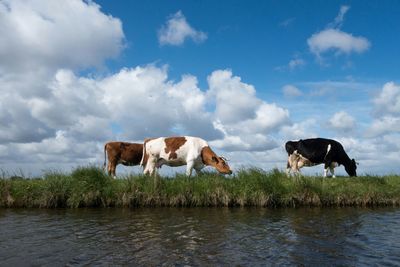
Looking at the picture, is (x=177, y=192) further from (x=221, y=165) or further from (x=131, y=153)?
(x=131, y=153)

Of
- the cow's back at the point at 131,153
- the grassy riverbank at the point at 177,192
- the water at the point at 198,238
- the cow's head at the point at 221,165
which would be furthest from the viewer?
the cow's back at the point at 131,153

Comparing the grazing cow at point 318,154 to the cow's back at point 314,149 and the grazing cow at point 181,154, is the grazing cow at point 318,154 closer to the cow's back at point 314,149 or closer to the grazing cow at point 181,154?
the cow's back at point 314,149

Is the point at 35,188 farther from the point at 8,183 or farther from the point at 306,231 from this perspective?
the point at 306,231

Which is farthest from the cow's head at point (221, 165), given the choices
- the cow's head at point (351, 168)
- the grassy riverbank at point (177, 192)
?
the cow's head at point (351, 168)

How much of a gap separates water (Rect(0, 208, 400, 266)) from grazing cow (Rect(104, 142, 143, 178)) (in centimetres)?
907

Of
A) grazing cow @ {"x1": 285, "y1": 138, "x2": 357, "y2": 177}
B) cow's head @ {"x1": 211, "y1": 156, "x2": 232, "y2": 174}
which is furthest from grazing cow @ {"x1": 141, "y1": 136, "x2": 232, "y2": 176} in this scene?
grazing cow @ {"x1": 285, "y1": 138, "x2": 357, "y2": 177}

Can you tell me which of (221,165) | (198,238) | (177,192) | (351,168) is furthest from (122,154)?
(198,238)

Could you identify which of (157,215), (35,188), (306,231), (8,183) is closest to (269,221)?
(306,231)

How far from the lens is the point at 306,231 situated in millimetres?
10359

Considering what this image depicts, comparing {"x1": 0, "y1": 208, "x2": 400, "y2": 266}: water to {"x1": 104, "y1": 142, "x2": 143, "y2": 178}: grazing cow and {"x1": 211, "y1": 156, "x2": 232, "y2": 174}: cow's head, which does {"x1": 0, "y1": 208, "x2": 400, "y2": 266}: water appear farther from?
{"x1": 104, "y1": 142, "x2": 143, "y2": 178}: grazing cow

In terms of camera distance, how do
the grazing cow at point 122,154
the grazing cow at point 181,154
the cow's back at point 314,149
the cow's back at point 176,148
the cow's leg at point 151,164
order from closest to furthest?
the grazing cow at point 181,154 → the cow's back at point 176,148 → the cow's leg at point 151,164 → the grazing cow at point 122,154 → the cow's back at point 314,149

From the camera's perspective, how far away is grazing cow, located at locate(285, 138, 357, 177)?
23.8 m

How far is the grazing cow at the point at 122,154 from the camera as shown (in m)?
23.0

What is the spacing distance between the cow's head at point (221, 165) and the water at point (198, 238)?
18.5ft
